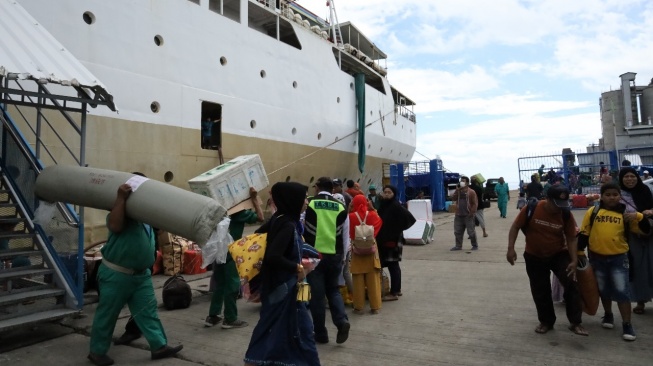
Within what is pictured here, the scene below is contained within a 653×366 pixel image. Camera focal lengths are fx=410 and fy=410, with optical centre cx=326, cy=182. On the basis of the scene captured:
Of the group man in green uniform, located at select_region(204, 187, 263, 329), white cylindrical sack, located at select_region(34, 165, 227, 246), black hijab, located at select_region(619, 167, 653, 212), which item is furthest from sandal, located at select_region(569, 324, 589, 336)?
white cylindrical sack, located at select_region(34, 165, 227, 246)

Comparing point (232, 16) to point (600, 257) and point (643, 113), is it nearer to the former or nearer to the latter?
point (600, 257)

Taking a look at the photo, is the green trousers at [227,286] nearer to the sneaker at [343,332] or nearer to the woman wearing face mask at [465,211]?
the sneaker at [343,332]

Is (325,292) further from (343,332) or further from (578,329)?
(578,329)

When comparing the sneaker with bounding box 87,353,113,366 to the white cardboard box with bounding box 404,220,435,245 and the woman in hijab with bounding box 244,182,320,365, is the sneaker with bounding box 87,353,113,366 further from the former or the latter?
the white cardboard box with bounding box 404,220,435,245

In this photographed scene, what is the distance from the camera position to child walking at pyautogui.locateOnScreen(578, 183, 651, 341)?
3469mm

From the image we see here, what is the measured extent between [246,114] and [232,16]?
3.13 m

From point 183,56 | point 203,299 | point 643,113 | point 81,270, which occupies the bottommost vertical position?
point 203,299

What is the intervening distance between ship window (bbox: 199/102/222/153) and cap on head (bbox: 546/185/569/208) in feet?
26.7

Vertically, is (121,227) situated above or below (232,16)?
below

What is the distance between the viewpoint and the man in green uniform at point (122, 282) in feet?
10.1

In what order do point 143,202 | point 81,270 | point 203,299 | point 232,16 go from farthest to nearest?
point 232,16 → point 203,299 → point 81,270 → point 143,202

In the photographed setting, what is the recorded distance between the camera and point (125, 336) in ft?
11.8

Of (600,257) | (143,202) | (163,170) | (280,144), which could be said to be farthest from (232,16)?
(600,257)

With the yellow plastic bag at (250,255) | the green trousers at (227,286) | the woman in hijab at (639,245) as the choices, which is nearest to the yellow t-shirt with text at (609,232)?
the woman in hijab at (639,245)
